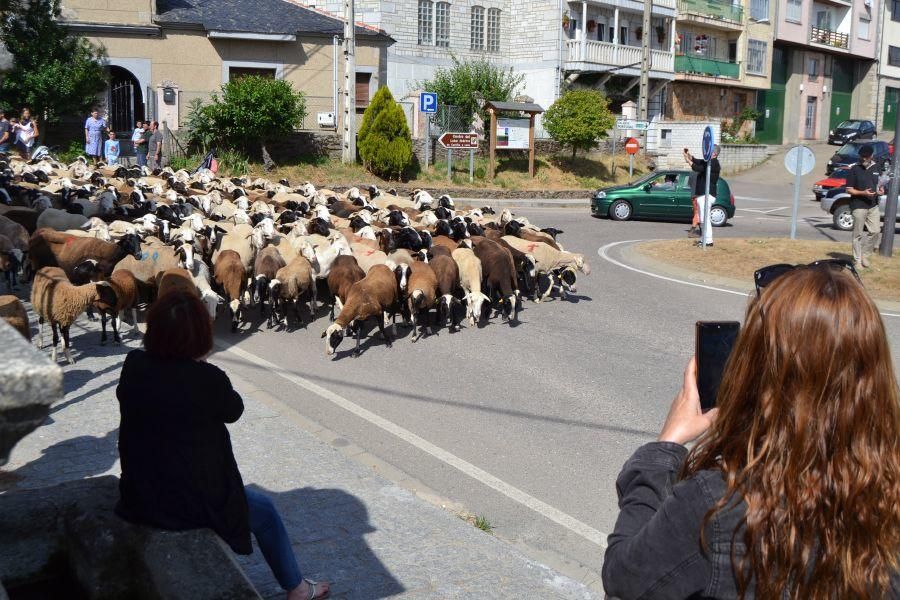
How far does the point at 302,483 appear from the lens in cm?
635

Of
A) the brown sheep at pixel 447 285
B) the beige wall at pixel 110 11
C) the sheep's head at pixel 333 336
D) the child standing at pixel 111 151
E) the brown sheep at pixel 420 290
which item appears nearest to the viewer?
the sheep's head at pixel 333 336

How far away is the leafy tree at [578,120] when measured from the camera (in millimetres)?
36531

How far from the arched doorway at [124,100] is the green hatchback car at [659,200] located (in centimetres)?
1784

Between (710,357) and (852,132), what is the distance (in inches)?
2139

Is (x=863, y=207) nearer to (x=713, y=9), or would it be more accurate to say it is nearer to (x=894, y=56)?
(x=713, y=9)

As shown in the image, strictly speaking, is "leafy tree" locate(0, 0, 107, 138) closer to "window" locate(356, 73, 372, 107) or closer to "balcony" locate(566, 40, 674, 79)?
"window" locate(356, 73, 372, 107)

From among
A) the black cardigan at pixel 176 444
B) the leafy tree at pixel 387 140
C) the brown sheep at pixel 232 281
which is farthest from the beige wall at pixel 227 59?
the black cardigan at pixel 176 444

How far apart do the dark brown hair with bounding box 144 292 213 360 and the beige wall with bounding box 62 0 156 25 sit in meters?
30.9

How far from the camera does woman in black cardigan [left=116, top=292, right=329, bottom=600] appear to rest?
394cm

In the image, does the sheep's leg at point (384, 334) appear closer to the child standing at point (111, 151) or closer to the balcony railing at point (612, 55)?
the child standing at point (111, 151)

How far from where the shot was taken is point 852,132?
5116 cm

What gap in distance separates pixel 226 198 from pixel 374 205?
10.3ft

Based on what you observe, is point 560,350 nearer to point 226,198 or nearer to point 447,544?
point 447,544

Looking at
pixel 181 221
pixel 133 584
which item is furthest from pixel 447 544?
pixel 181 221
